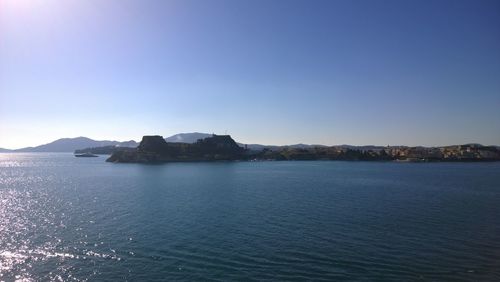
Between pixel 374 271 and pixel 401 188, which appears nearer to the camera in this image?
pixel 374 271

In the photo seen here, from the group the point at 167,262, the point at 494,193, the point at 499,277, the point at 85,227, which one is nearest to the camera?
the point at 499,277

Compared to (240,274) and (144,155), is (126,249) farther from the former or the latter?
(144,155)

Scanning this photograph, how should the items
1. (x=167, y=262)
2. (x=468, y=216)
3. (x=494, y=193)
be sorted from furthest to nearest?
(x=494, y=193), (x=468, y=216), (x=167, y=262)

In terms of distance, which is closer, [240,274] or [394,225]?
[240,274]

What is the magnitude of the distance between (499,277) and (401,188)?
2215 inches

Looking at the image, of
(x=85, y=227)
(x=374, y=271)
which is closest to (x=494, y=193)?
(x=374, y=271)

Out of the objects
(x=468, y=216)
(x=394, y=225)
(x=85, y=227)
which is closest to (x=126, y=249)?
(x=85, y=227)

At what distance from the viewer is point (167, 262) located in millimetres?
28500

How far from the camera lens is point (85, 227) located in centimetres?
4066

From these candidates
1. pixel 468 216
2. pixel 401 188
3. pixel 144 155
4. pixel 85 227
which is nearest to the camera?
pixel 85 227

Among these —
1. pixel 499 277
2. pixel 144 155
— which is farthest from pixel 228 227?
pixel 144 155

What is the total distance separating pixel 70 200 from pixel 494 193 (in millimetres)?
78383

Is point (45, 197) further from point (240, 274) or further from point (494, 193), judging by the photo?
point (494, 193)

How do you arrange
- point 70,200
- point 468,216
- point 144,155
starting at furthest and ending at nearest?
point 144,155
point 70,200
point 468,216
